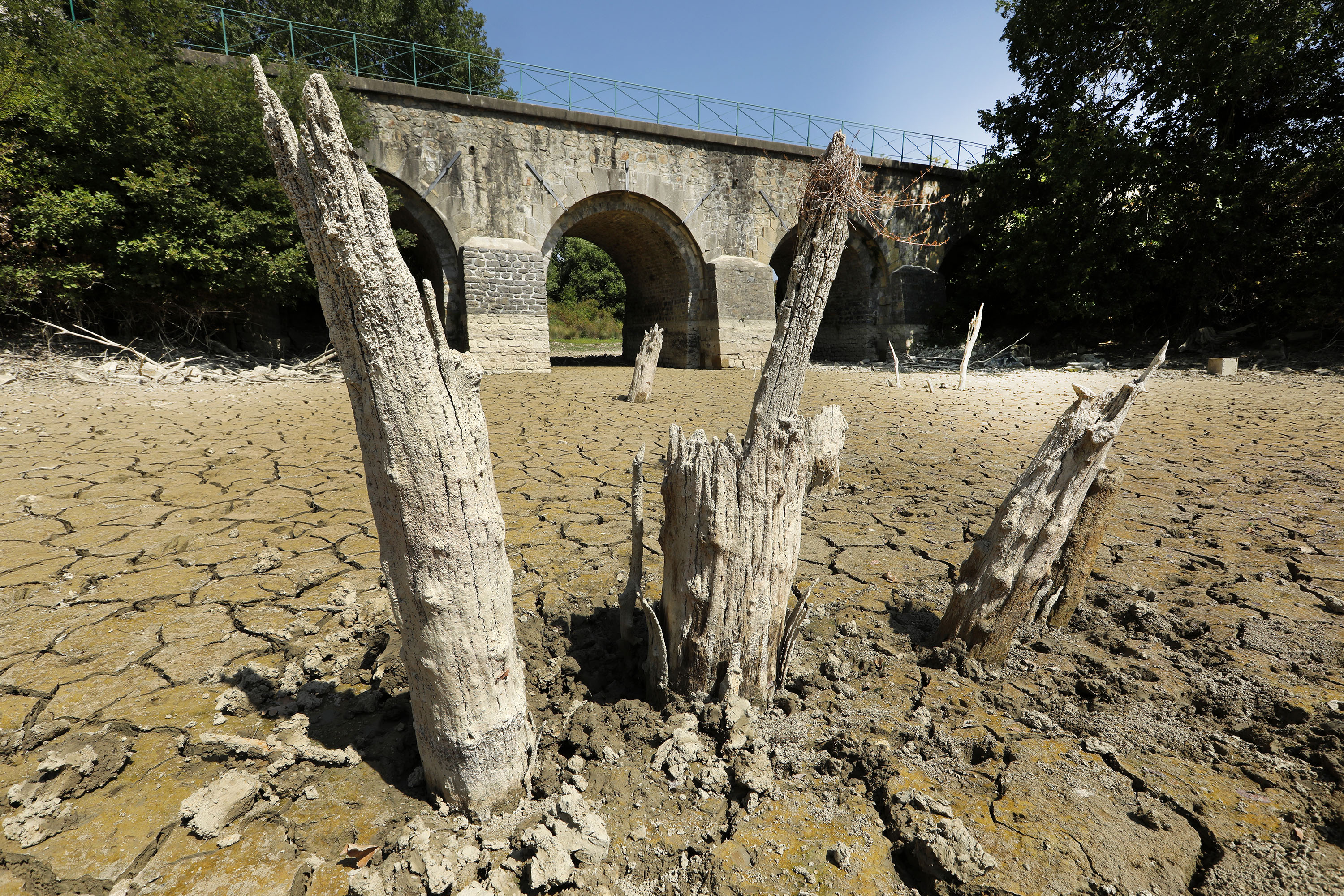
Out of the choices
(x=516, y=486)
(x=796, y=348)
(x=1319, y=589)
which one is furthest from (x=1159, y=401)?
(x=516, y=486)

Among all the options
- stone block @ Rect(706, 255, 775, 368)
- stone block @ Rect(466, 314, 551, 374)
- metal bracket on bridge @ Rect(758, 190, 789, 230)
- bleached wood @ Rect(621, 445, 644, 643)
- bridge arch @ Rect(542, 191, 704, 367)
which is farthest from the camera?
metal bracket on bridge @ Rect(758, 190, 789, 230)

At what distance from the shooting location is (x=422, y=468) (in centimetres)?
139

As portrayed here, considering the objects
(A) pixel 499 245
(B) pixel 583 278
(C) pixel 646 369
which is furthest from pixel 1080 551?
(B) pixel 583 278

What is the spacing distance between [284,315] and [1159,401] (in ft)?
55.1

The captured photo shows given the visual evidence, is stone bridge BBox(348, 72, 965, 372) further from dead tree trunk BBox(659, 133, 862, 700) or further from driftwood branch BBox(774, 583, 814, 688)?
driftwood branch BBox(774, 583, 814, 688)

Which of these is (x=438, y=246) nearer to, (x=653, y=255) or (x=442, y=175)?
(x=442, y=175)

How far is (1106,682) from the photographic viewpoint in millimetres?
2109

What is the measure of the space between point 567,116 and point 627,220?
2.43m

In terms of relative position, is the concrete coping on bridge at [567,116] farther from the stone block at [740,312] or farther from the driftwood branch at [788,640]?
the driftwood branch at [788,640]

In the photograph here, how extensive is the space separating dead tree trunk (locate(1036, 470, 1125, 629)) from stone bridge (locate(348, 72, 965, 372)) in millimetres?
9454

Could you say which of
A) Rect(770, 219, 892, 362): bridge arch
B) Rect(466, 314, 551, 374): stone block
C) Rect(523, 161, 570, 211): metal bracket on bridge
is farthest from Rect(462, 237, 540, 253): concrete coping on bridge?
Rect(770, 219, 892, 362): bridge arch

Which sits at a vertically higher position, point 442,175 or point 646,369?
point 442,175

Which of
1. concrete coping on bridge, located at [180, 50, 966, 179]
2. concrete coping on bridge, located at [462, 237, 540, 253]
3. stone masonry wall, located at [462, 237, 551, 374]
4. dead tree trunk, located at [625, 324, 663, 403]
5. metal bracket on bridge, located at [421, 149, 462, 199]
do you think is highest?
concrete coping on bridge, located at [180, 50, 966, 179]

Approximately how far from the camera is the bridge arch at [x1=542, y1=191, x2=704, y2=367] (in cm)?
1198
